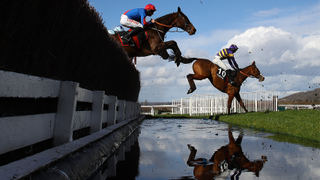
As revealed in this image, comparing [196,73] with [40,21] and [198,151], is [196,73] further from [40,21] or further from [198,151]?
[40,21]

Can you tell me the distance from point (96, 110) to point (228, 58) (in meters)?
8.92

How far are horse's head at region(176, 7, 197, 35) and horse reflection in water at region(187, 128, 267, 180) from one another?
634cm

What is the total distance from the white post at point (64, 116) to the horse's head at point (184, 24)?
282 inches

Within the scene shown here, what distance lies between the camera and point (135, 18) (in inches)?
342

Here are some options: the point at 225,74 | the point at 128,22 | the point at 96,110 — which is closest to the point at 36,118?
the point at 96,110

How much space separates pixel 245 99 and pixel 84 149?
17195 millimetres

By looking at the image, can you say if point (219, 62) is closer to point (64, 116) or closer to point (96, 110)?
point (96, 110)

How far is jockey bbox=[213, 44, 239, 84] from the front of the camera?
1209 cm

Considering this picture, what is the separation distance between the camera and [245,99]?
18906 millimetres

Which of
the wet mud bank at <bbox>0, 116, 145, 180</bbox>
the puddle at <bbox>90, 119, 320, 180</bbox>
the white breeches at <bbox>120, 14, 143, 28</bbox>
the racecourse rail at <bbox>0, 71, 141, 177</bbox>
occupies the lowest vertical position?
the puddle at <bbox>90, 119, 320, 180</bbox>

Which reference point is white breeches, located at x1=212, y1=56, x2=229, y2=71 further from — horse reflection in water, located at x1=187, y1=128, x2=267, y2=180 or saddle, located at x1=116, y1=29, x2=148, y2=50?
horse reflection in water, located at x1=187, y1=128, x2=267, y2=180

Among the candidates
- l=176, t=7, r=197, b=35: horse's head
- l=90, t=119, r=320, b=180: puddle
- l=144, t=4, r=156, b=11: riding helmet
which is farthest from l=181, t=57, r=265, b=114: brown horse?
l=90, t=119, r=320, b=180: puddle

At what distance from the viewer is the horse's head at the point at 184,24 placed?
960 centimetres

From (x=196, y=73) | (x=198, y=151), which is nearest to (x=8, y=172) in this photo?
(x=198, y=151)
